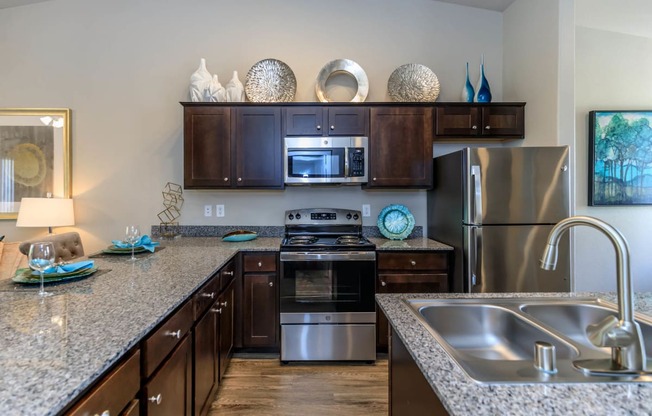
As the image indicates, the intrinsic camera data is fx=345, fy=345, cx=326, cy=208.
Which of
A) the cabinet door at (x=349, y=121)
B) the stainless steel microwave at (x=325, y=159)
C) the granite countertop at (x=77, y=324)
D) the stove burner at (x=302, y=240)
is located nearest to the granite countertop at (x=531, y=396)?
the granite countertop at (x=77, y=324)

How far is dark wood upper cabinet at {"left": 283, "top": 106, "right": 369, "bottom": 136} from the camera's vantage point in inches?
114

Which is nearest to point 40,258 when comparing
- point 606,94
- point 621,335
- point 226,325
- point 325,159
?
point 226,325

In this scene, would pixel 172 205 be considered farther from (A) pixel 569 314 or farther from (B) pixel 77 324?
(A) pixel 569 314

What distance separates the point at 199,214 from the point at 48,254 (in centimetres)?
189

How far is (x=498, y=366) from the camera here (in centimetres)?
79

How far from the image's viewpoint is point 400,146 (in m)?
2.92

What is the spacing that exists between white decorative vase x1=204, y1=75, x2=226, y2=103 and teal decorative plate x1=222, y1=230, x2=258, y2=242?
1143 mm

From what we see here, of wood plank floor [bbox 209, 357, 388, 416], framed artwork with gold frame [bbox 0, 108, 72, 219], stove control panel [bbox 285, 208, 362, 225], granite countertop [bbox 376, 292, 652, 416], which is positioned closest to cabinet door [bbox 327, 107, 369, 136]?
stove control panel [bbox 285, 208, 362, 225]

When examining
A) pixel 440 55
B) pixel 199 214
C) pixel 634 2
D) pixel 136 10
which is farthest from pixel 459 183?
pixel 136 10

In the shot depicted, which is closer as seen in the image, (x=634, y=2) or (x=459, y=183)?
(x=459, y=183)

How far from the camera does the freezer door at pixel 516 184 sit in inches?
94.3

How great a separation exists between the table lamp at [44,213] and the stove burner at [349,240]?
2.39 m

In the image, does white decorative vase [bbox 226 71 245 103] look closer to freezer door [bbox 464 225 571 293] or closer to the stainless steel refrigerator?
the stainless steel refrigerator

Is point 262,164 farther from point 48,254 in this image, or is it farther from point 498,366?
point 498,366
